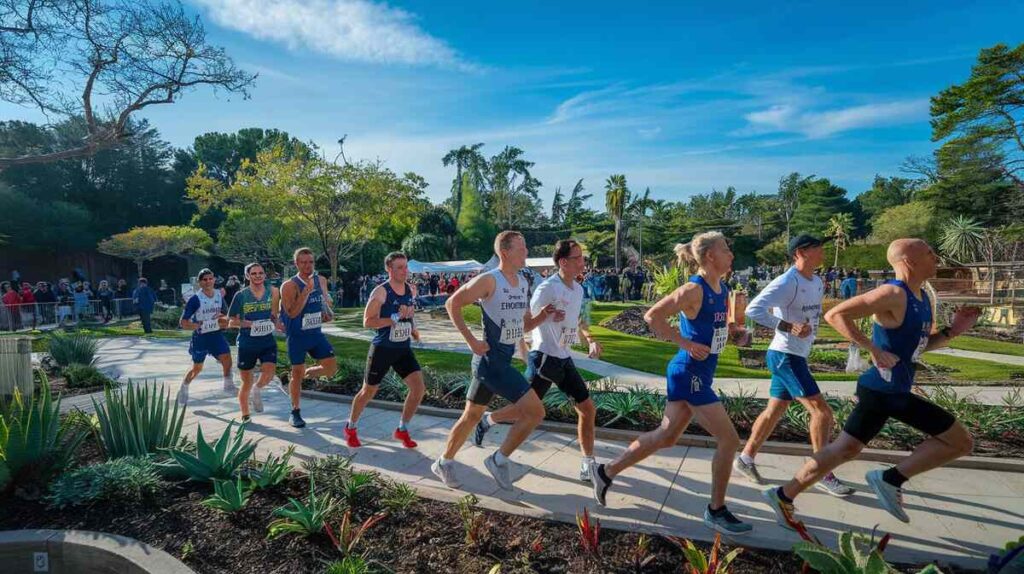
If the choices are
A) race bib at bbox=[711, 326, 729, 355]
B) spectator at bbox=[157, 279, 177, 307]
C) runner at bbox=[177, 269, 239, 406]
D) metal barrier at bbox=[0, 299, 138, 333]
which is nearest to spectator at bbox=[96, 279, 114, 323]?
metal barrier at bbox=[0, 299, 138, 333]

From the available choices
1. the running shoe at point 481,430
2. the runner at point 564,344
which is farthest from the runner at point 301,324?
the runner at point 564,344

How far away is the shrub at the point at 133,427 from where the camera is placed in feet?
14.4

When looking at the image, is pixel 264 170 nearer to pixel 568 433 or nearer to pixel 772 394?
pixel 568 433

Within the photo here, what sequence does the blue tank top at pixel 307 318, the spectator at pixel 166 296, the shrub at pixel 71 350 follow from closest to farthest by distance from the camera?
the blue tank top at pixel 307 318, the shrub at pixel 71 350, the spectator at pixel 166 296

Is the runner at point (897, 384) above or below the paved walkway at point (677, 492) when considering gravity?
above

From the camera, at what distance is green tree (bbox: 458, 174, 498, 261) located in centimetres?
5653

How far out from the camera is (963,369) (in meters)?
10.1

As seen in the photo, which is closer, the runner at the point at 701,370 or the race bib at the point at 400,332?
the runner at the point at 701,370

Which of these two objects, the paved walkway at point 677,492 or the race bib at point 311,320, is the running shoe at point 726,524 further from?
the race bib at point 311,320

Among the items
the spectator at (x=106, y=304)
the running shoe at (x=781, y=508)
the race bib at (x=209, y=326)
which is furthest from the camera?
the spectator at (x=106, y=304)

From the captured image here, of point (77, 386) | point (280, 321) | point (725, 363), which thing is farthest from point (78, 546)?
point (725, 363)

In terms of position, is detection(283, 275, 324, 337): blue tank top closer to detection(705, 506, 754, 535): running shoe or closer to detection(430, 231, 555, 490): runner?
detection(430, 231, 555, 490): runner

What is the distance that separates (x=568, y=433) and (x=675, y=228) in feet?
204

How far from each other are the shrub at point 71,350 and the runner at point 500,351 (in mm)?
8899
